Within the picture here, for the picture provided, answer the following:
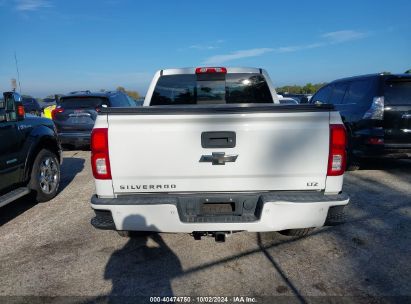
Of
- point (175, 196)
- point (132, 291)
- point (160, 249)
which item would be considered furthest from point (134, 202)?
point (160, 249)

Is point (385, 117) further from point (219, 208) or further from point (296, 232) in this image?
point (219, 208)

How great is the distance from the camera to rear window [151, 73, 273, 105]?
15.1 ft

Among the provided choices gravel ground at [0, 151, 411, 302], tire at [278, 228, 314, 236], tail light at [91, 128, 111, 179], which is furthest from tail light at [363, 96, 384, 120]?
tail light at [91, 128, 111, 179]

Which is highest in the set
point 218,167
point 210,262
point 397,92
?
point 397,92

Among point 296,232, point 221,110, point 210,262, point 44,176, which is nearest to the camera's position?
point 221,110

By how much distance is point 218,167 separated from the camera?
9.42 feet

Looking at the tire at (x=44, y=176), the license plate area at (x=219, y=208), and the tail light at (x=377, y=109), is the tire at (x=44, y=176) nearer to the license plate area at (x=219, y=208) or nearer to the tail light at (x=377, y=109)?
the license plate area at (x=219, y=208)

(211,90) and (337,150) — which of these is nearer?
(337,150)

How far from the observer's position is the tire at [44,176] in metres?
5.04

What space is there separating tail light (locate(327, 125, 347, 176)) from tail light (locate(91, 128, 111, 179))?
1883 millimetres

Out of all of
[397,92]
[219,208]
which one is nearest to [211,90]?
[219,208]

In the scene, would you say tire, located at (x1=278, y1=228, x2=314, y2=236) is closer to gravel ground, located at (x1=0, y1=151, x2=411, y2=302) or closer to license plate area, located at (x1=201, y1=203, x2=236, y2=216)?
gravel ground, located at (x1=0, y1=151, x2=411, y2=302)

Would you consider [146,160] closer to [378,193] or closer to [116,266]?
[116,266]

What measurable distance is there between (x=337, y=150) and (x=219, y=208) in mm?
1119
